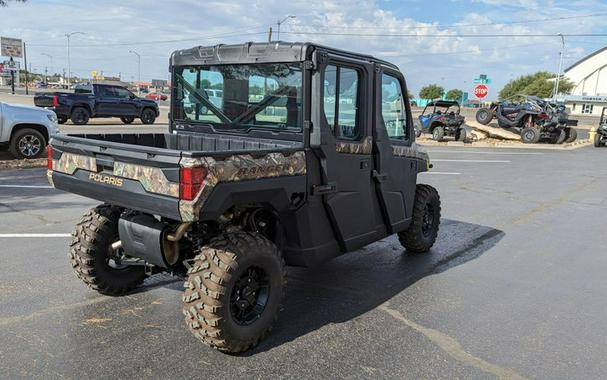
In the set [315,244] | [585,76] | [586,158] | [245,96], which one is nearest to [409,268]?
[315,244]

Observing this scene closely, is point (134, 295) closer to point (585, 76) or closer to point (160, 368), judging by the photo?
point (160, 368)

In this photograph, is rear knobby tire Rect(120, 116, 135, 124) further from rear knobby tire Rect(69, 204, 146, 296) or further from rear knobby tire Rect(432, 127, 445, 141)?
rear knobby tire Rect(69, 204, 146, 296)

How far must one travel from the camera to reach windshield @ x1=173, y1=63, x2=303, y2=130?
425cm

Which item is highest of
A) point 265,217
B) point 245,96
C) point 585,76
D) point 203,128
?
point 585,76

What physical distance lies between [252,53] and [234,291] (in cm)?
199

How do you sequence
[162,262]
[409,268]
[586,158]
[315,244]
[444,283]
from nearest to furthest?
[162,262] < [315,244] < [444,283] < [409,268] < [586,158]

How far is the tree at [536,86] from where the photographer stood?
100438 mm

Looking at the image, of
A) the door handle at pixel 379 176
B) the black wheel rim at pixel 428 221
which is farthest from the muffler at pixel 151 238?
the black wheel rim at pixel 428 221

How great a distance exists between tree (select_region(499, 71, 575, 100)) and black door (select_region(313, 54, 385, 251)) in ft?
339

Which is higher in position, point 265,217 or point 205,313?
point 265,217

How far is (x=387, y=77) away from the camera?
5105 mm

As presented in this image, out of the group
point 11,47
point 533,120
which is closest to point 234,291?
point 533,120

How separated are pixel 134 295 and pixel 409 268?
291cm

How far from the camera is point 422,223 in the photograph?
20.3 ft
